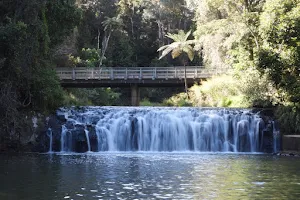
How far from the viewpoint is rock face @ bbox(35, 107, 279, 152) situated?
2481 centimetres

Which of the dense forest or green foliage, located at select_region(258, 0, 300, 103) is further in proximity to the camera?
green foliage, located at select_region(258, 0, 300, 103)

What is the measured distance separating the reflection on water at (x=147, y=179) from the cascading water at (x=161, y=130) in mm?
5199

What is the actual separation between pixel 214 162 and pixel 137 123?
25.7 ft

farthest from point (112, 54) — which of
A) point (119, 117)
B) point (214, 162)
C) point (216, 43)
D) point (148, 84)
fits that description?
point (214, 162)

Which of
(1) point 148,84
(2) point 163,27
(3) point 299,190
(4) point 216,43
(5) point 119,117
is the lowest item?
(3) point 299,190

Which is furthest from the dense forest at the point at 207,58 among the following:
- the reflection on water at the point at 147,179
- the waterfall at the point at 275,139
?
the reflection on water at the point at 147,179

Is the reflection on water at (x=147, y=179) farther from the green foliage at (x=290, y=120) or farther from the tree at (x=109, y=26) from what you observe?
the tree at (x=109, y=26)

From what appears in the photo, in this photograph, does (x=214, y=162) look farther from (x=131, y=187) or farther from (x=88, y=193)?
(x=88, y=193)

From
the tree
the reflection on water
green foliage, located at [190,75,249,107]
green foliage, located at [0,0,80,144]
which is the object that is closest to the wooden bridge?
green foliage, located at [190,75,249,107]

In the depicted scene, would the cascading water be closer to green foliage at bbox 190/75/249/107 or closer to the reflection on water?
green foliage at bbox 190/75/249/107

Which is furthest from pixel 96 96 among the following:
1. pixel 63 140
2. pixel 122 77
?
pixel 63 140

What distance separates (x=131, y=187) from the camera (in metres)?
12.7

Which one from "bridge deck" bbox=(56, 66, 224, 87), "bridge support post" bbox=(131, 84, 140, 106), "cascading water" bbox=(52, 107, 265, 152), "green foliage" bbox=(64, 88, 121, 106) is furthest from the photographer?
"green foliage" bbox=(64, 88, 121, 106)

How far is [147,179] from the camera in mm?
14086
